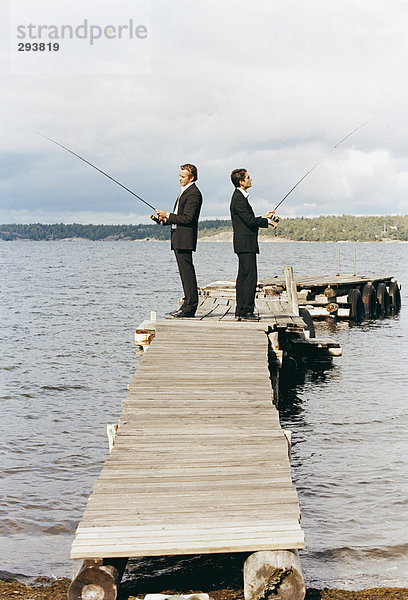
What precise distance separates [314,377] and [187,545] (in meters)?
11.9

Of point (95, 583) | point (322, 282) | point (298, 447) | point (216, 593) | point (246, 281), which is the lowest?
point (298, 447)

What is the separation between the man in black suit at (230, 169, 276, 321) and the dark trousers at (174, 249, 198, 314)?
69 centimetres

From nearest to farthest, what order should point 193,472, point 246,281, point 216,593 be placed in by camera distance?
point 216,593 < point 193,472 < point 246,281

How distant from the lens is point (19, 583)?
223 inches

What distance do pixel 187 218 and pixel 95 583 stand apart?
568 centimetres

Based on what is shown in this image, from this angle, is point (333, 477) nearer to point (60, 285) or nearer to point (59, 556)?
point (59, 556)

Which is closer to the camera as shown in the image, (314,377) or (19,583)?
(19,583)

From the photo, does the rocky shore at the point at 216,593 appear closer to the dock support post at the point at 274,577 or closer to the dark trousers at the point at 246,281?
the dock support post at the point at 274,577

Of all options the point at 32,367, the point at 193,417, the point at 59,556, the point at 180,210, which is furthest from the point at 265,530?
the point at 32,367

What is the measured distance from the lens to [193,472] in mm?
5551

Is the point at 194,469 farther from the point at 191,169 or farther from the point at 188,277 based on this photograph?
the point at 191,169

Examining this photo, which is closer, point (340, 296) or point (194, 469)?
point (194, 469)

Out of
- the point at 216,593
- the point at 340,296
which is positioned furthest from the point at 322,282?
the point at 216,593

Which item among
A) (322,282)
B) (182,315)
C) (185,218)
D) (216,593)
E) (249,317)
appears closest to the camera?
(216,593)
